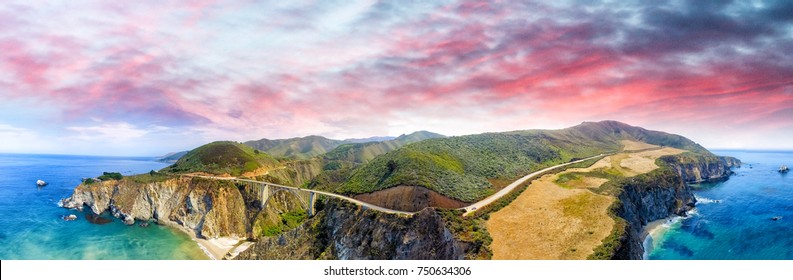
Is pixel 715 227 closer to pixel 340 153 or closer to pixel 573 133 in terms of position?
pixel 573 133

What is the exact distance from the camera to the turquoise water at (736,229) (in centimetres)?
3669

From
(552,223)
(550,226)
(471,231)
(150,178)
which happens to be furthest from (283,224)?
(550,226)

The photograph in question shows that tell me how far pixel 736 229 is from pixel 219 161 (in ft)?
309

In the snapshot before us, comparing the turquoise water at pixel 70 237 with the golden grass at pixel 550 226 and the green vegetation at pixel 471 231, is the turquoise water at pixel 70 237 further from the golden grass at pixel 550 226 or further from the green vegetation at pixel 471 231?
the golden grass at pixel 550 226

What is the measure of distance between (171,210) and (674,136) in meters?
173

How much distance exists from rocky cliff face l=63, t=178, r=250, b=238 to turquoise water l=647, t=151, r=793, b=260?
6062 centimetres

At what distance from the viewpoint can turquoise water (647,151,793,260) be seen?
3669 centimetres

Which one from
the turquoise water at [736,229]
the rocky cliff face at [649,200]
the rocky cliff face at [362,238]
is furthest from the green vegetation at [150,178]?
the turquoise water at [736,229]

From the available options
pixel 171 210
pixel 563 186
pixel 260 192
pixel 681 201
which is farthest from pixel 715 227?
pixel 171 210

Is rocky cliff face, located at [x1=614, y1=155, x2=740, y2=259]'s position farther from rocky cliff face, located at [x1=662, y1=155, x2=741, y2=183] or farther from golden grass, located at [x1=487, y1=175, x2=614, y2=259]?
rocky cliff face, located at [x1=662, y1=155, x2=741, y2=183]

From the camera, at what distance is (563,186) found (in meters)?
49.4

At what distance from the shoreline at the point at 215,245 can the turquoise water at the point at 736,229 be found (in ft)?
179

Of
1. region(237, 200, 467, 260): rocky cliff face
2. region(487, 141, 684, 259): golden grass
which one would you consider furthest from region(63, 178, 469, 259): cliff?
region(487, 141, 684, 259): golden grass

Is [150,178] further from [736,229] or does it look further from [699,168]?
[699,168]
